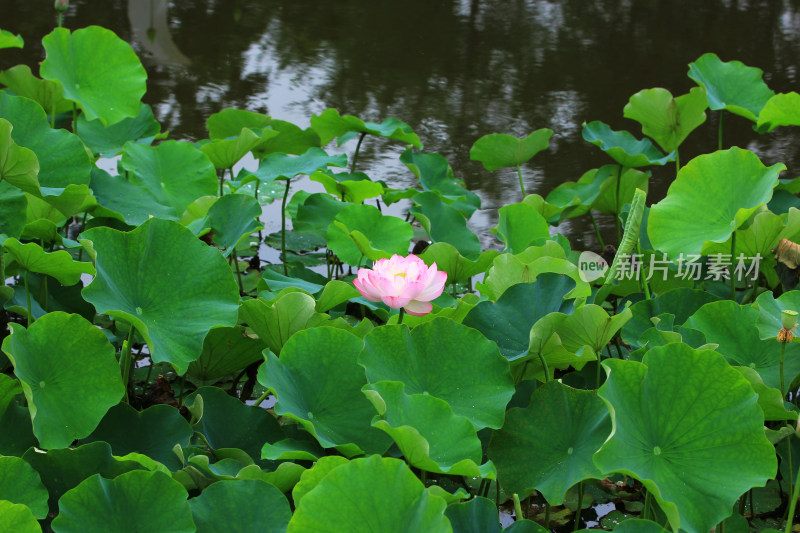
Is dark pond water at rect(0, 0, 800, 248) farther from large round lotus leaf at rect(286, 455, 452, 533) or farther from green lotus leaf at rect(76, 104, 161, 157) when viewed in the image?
large round lotus leaf at rect(286, 455, 452, 533)

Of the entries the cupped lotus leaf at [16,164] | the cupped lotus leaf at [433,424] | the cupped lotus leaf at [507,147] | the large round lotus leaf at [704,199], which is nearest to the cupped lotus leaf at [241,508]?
the cupped lotus leaf at [433,424]

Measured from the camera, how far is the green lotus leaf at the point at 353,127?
1.71 metres

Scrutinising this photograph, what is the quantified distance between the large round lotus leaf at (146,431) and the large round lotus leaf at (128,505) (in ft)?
0.63

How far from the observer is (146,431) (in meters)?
0.99

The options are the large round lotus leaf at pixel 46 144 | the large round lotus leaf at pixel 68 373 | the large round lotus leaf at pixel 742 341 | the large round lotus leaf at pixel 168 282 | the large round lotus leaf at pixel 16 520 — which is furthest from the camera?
the large round lotus leaf at pixel 46 144

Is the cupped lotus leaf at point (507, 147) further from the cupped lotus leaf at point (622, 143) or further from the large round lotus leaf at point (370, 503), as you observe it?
the large round lotus leaf at point (370, 503)

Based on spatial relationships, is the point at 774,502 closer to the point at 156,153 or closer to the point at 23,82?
the point at 156,153

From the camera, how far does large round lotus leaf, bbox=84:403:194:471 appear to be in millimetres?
975

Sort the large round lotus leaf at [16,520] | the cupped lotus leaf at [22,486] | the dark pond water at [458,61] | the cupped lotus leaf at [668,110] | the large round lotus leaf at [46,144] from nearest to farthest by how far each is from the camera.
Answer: the large round lotus leaf at [16,520], the cupped lotus leaf at [22,486], the large round lotus leaf at [46,144], the cupped lotus leaf at [668,110], the dark pond water at [458,61]

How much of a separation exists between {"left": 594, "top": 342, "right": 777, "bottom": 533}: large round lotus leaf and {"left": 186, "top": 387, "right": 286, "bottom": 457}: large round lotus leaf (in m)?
0.39

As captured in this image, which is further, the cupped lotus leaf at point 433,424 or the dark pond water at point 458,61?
the dark pond water at point 458,61

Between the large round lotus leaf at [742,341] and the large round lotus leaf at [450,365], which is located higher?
the large round lotus leaf at [450,365]

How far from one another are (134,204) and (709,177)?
89cm

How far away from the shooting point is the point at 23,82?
1.67 metres
